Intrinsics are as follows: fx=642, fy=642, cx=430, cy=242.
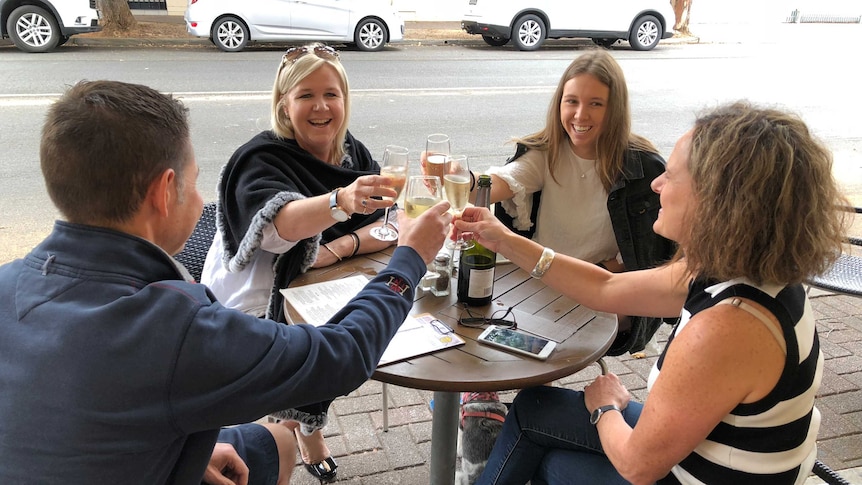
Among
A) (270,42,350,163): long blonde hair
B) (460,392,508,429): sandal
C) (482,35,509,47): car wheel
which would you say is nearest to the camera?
(460,392,508,429): sandal

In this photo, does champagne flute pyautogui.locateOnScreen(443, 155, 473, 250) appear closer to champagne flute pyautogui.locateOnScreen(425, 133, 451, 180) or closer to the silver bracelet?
champagne flute pyautogui.locateOnScreen(425, 133, 451, 180)

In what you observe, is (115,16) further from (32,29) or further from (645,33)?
(645,33)

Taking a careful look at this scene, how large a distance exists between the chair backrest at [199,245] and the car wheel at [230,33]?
962 cm

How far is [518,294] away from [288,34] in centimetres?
1052

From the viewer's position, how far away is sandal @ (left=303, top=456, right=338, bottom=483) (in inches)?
102

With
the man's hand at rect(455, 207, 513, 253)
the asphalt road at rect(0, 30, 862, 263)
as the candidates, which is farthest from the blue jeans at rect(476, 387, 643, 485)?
the asphalt road at rect(0, 30, 862, 263)

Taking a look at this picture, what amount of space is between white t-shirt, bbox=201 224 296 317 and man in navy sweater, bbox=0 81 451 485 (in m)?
1.08

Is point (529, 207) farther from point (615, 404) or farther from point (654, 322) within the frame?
point (615, 404)

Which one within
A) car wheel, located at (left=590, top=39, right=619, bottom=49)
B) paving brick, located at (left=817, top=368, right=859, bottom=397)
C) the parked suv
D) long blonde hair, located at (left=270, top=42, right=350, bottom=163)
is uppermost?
the parked suv

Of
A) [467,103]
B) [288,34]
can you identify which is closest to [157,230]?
[467,103]

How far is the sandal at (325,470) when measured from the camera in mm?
2598

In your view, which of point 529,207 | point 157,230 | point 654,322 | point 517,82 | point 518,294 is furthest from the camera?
point 517,82

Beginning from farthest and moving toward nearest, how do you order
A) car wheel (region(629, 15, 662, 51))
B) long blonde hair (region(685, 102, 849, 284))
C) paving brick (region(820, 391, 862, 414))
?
car wheel (region(629, 15, 662, 51)) → paving brick (region(820, 391, 862, 414)) → long blonde hair (region(685, 102, 849, 284))

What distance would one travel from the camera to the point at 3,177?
535 cm
